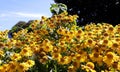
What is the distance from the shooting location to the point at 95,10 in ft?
85.4

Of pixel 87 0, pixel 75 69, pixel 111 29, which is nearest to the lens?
pixel 75 69

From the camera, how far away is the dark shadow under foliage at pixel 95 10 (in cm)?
2530

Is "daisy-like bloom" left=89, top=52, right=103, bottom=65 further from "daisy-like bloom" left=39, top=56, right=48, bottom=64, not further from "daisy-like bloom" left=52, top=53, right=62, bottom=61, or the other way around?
"daisy-like bloom" left=39, top=56, right=48, bottom=64

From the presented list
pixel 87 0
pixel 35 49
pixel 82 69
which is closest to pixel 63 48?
pixel 35 49

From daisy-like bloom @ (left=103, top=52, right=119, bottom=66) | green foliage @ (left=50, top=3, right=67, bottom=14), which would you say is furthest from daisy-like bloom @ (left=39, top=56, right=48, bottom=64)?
green foliage @ (left=50, top=3, right=67, bottom=14)

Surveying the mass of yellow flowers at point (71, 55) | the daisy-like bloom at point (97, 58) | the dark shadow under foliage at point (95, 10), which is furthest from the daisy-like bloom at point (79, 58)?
the dark shadow under foliage at point (95, 10)

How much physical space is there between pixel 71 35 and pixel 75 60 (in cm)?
138

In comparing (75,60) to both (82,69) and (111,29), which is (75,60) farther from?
(111,29)

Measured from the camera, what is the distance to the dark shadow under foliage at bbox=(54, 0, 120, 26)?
83.0 ft

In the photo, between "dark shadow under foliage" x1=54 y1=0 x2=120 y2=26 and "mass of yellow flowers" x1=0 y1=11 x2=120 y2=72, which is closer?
"mass of yellow flowers" x1=0 y1=11 x2=120 y2=72

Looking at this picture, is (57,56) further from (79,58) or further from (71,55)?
(79,58)

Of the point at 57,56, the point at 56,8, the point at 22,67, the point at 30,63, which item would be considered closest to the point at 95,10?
the point at 56,8

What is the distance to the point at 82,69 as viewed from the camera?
4613 millimetres

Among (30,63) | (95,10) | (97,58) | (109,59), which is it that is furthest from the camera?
(95,10)
